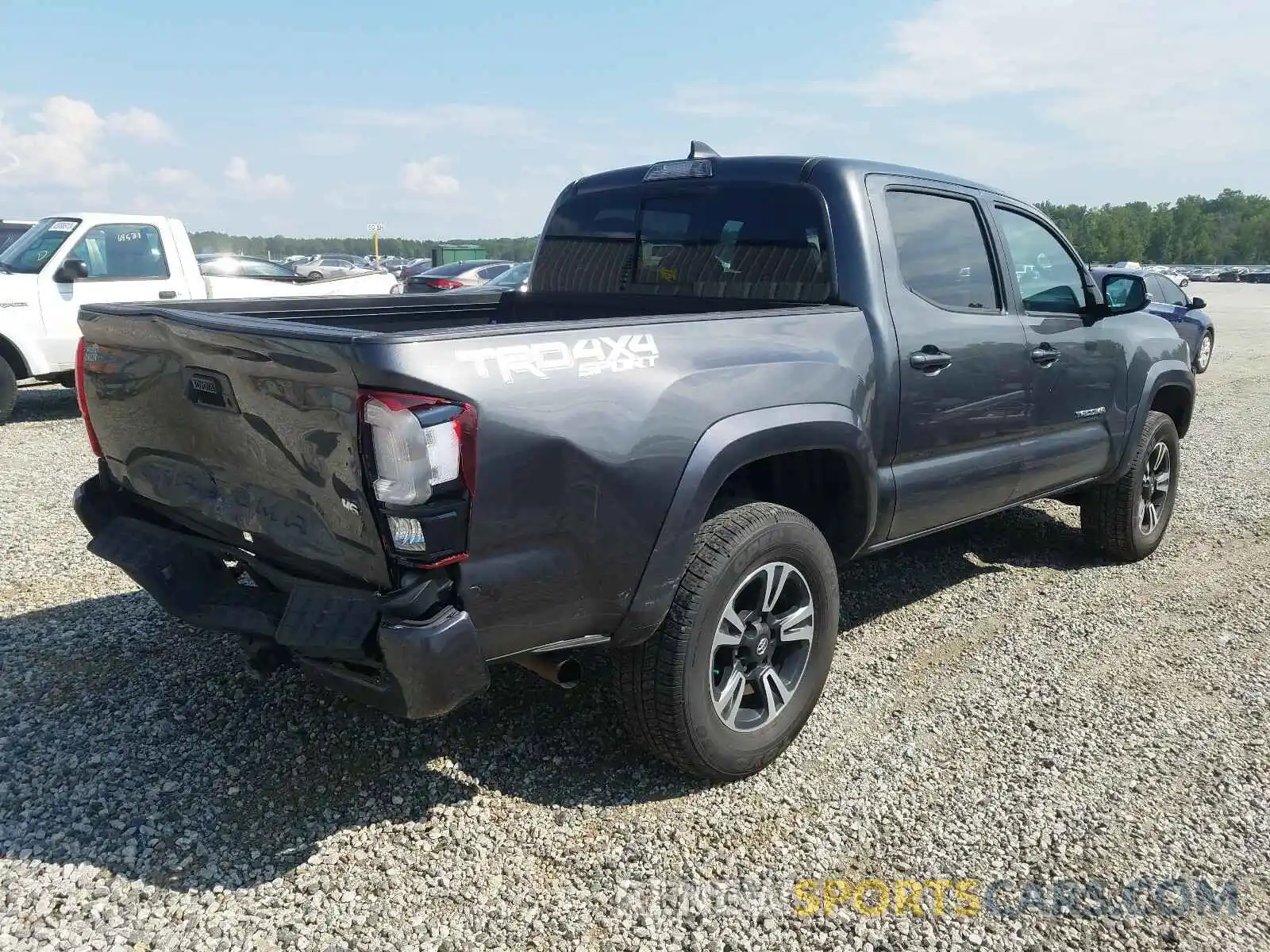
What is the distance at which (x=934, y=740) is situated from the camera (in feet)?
11.4

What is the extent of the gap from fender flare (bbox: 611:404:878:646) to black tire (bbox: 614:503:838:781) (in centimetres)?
8

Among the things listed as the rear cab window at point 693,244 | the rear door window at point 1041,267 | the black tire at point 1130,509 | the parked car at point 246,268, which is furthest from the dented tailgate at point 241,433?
the parked car at point 246,268

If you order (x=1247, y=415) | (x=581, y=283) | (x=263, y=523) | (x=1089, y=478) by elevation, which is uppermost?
(x=581, y=283)

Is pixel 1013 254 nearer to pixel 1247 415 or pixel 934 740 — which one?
pixel 934 740

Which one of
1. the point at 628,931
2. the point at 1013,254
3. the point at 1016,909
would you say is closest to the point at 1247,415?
the point at 1013,254

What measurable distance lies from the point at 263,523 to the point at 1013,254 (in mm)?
3421

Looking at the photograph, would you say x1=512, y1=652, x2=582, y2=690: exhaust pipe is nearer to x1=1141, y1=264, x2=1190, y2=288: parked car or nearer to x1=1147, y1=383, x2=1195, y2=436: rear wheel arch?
x1=1147, y1=383, x2=1195, y2=436: rear wheel arch

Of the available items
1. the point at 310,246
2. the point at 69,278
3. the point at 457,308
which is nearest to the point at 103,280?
the point at 69,278

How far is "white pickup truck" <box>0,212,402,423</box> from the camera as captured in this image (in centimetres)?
875

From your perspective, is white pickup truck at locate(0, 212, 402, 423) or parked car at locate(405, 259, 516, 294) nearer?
white pickup truck at locate(0, 212, 402, 423)

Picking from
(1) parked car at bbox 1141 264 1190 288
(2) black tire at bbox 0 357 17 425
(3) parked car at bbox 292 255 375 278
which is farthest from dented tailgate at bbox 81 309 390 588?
(3) parked car at bbox 292 255 375 278

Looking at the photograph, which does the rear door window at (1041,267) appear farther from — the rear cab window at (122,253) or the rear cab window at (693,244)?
the rear cab window at (122,253)

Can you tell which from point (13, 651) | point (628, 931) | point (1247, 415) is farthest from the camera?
point (1247, 415)

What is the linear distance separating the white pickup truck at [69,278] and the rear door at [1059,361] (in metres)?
6.78
